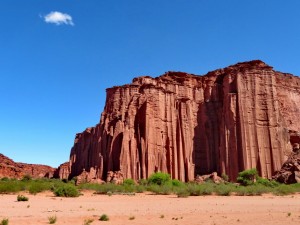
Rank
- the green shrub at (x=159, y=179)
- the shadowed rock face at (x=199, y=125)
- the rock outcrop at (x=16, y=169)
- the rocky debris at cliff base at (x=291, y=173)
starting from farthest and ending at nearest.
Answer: the rock outcrop at (x=16, y=169), the shadowed rock face at (x=199, y=125), the green shrub at (x=159, y=179), the rocky debris at cliff base at (x=291, y=173)

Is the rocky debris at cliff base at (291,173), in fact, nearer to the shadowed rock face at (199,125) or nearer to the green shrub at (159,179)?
the shadowed rock face at (199,125)

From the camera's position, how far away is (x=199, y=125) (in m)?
68.6

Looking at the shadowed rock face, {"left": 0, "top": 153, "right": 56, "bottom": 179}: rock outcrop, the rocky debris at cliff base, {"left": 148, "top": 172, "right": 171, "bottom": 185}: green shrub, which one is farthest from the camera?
{"left": 0, "top": 153, "right": 56, "bottom": 179}: rock outcrop

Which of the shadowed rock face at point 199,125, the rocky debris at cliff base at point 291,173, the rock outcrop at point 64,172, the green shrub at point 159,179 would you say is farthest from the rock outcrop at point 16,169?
the rocky debris at cliff base at point 291,173

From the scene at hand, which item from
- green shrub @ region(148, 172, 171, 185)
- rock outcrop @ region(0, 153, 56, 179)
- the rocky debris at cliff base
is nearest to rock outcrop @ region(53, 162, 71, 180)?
rock outcrop @ region(0, 153, 56, 179)

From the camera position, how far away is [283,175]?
143ft

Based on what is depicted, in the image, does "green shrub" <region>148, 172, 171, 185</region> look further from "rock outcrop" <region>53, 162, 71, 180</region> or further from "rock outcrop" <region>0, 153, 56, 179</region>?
"rock outcrop" <region>53, 162, 71, 180</region>

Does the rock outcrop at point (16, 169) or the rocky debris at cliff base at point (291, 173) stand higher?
the rock outcrop at point (16, 169)

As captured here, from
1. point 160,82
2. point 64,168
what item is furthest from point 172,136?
point 64,168

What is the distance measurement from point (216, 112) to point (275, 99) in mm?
11605

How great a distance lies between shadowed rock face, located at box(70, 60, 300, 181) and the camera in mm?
59188

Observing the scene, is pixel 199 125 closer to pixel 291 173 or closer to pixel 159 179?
pixel 159 179

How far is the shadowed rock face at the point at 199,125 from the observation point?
194ft

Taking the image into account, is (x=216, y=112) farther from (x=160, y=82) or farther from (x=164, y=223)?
(x=164, y=223)
